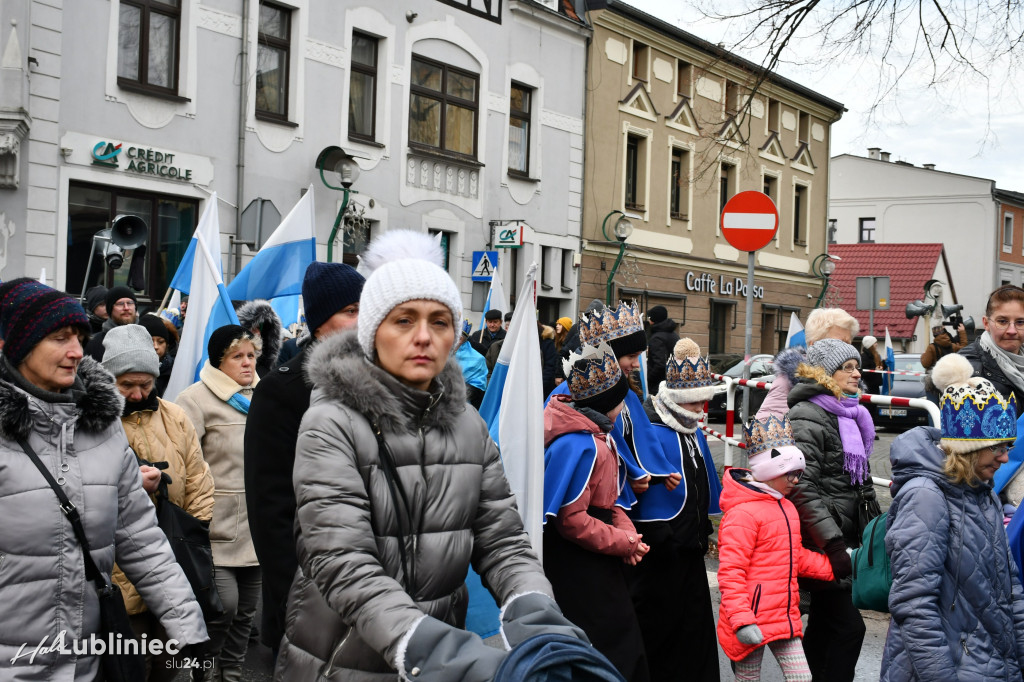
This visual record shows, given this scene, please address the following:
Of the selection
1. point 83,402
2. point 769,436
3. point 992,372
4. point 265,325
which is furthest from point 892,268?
point 83,402

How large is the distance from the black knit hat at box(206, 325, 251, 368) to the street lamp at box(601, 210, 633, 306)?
19907 mm

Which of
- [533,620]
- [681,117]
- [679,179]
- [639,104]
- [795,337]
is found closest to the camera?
[533,620]

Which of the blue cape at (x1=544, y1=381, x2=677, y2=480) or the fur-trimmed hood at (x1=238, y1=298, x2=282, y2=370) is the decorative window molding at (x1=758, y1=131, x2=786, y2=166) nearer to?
the fur-trimmed hood at (x1=238, y1=298, x2=282, y2=370)

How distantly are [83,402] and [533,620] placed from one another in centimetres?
190

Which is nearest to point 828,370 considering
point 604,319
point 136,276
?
point 604,319

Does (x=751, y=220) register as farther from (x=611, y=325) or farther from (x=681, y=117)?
(x=681, y=117)

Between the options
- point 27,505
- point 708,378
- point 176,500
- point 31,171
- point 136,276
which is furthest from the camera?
point 31,171

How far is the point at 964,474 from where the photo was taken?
150 inches

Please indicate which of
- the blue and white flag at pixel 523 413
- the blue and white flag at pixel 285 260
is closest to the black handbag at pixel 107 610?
the blue and white flag at pixel 523 413

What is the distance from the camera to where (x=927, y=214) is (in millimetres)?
55344

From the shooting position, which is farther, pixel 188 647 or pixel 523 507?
pixel 523 507

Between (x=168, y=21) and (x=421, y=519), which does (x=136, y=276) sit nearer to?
(x=168, y=21)

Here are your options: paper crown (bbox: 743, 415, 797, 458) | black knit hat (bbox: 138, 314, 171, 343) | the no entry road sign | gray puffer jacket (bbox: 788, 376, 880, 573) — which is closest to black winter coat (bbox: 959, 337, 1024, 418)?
gray puffer jacket (bbox: 788, 376, 880, 573)

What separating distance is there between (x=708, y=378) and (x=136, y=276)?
Result: 30.5ft
